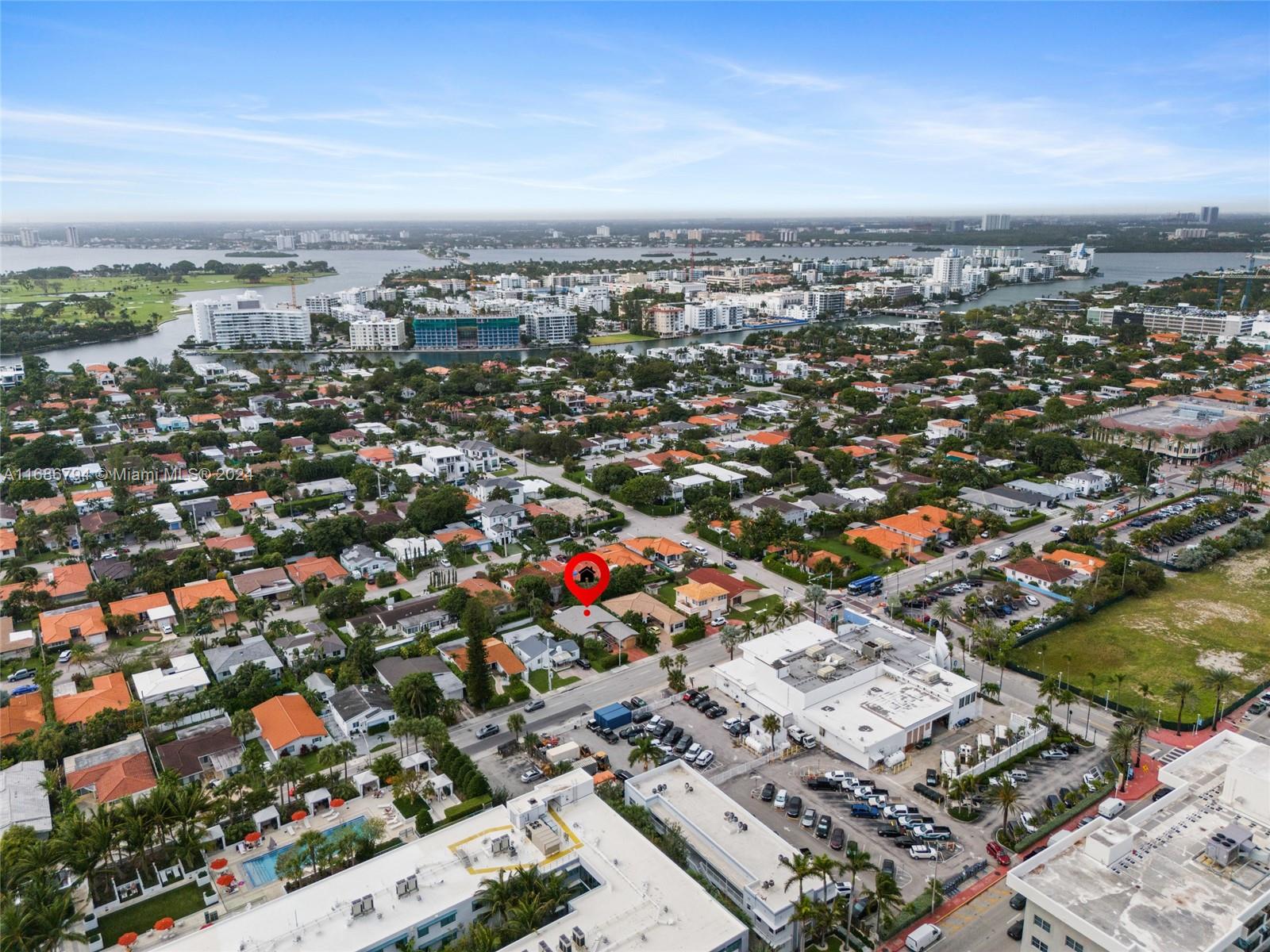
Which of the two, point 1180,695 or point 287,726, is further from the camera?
point 1180,695

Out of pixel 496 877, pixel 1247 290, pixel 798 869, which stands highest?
pixel 1247 290

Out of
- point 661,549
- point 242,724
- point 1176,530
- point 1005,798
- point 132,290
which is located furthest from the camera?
point 132,290

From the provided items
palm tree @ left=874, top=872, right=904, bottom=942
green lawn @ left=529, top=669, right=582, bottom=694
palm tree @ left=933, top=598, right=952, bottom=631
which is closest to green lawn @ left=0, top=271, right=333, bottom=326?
green lawn @ left=529, top=669, right=582, bottom=694

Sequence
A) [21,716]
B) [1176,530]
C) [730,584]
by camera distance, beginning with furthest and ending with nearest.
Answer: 1. [1176,530]
2. [730,584]
3. [21,716]

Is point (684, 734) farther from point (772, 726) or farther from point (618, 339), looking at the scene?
point (618, 339)

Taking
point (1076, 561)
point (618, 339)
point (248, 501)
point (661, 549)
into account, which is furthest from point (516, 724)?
point (618, 339)

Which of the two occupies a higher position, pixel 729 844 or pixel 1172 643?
pixel 729 844
